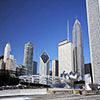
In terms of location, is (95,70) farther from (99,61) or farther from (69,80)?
(69,80)

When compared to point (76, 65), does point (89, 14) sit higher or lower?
higher

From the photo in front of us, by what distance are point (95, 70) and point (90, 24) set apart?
36280mm

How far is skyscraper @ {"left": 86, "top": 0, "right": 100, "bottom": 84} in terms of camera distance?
100650 mm

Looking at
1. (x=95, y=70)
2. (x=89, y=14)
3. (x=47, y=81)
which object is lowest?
(x=47, y=81)

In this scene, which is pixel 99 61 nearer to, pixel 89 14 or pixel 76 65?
pixel 89 14

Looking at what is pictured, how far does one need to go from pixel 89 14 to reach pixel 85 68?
4131 inches

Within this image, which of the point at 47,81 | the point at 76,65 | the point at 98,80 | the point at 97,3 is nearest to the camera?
the point at 98,80

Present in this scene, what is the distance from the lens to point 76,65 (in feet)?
631

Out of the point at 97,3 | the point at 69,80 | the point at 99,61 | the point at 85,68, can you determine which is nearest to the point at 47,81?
the point at 69,80

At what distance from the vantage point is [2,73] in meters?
80.6

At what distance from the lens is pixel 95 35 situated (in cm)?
10531

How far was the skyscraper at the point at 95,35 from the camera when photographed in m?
101

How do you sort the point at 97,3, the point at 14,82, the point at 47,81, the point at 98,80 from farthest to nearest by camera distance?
the point at 47,81 → the point at 97,3 → the point at 98,80 → the point at 14,82

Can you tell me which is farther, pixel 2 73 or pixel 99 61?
pixel 99 61
